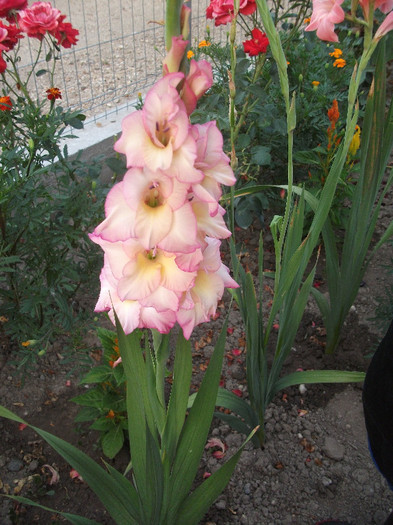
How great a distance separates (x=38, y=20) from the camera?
1.80m

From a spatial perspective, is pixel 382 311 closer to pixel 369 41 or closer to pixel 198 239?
pixel 369 41

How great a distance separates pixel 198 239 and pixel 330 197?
2.54 feet

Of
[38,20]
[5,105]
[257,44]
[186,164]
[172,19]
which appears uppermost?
[172,19]

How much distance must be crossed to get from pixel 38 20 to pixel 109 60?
3.48 meters

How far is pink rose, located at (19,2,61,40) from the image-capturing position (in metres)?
1.78

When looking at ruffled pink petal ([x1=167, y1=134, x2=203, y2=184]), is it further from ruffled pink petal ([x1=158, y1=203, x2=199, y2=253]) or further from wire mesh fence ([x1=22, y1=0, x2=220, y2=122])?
wire mesh fence ([x1=22, y1=0, x2=220, y2=122])

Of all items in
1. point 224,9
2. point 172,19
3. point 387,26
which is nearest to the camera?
point 172,19

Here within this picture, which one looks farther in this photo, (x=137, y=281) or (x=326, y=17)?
(x=326, y=17)

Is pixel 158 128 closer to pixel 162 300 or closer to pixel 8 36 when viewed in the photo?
pixel 162 300

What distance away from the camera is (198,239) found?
0.73 m

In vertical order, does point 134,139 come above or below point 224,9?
above

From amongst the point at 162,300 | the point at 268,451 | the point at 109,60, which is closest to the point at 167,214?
the point at 162,300

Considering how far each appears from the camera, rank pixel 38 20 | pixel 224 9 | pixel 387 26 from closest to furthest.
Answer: pixel 387 26 < pixel 38 20 < pixel 224 9

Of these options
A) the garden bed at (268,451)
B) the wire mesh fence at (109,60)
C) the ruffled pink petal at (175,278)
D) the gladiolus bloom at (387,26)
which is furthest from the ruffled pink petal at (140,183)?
the wire mesh fence at (109,60)
